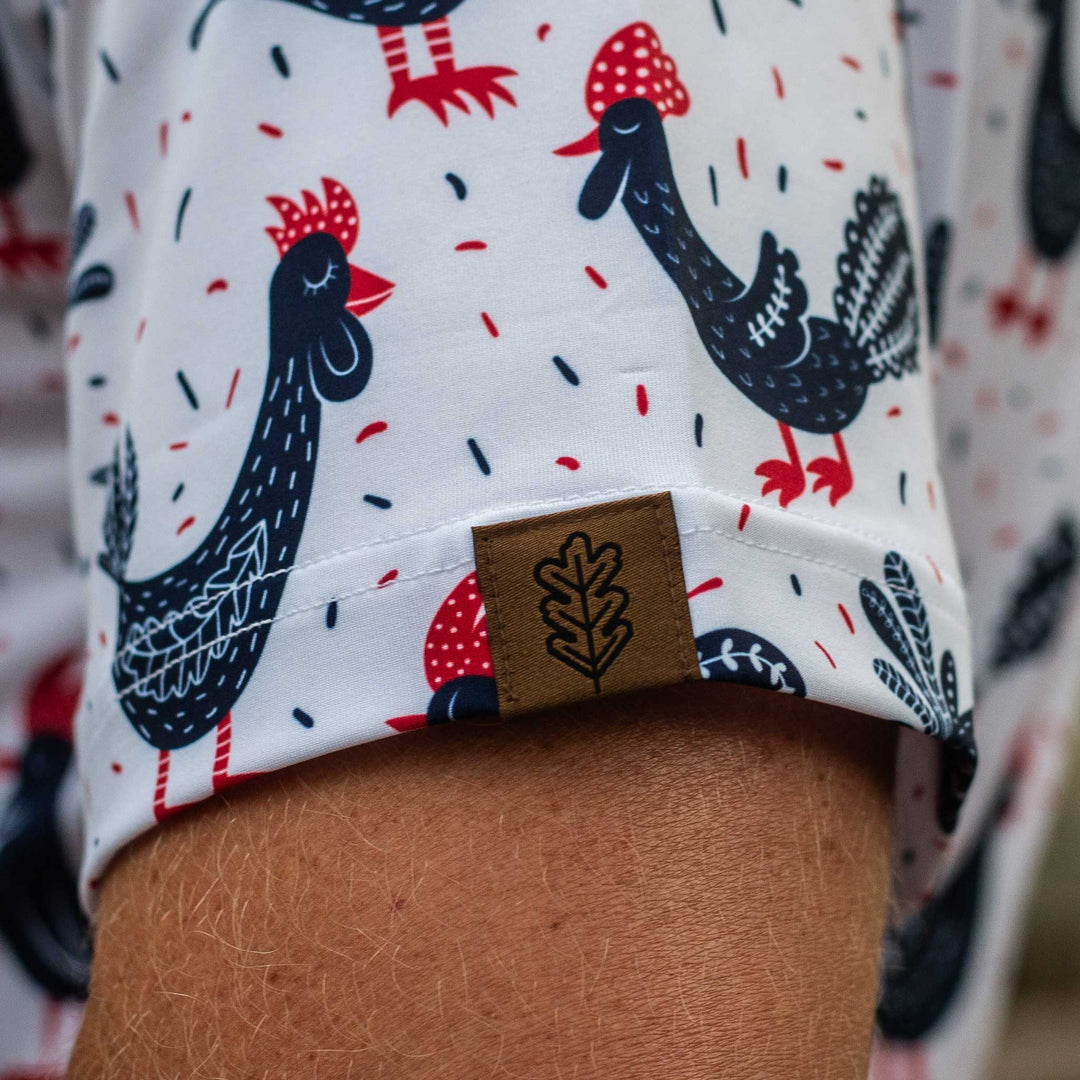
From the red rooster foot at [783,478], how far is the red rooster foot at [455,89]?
0.17 metres

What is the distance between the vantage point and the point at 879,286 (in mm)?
423

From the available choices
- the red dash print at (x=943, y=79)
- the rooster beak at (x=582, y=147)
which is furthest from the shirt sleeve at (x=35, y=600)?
the red dash print at (x=943, y=79)

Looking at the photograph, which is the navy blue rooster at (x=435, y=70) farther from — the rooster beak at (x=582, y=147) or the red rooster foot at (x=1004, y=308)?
the red rooster foot at (x=1004, y=308)

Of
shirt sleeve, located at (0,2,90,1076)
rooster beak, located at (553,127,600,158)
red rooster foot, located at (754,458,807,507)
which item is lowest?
shirt sleeve, located at (0,2,90,1076)

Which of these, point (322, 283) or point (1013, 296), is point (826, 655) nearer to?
point (322, 283)

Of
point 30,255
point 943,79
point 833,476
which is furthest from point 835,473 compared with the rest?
point 30,255

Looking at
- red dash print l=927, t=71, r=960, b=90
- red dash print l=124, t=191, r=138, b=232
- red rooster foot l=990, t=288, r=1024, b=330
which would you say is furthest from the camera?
red rooster foot l=990, t=288, r=1024, b=330

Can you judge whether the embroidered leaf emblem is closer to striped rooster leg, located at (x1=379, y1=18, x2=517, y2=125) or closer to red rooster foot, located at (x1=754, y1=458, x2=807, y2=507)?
red rooster foot, located at (x1=754, y1=458, x2=807, y2=507)

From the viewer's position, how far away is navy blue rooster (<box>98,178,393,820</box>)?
372 millimetres

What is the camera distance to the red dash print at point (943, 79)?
57cm

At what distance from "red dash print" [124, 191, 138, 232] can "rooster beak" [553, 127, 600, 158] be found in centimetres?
21

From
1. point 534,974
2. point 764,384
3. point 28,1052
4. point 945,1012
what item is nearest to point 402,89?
point 764,384

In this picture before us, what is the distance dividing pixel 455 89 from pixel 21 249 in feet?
1.39

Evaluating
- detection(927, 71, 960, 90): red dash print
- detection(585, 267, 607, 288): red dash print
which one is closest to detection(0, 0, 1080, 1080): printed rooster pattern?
detection(585, 267, 607, 288): red dash print
